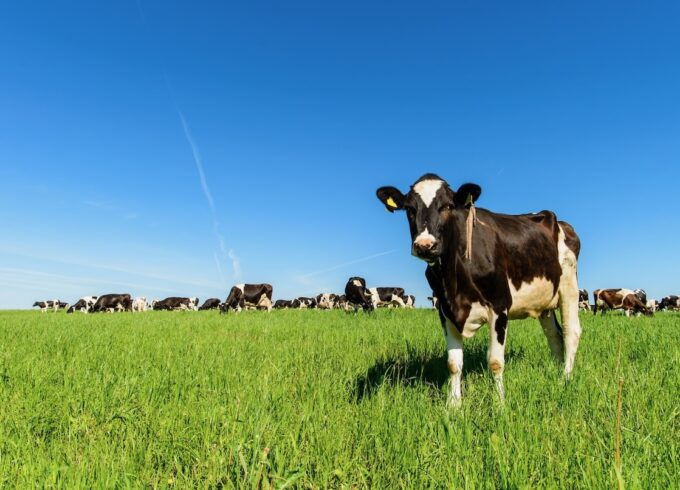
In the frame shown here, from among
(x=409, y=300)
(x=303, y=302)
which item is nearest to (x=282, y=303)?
(x=303, y=302)

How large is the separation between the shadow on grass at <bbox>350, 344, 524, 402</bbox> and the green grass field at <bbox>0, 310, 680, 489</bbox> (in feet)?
0.16

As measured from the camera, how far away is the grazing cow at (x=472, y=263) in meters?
4.73

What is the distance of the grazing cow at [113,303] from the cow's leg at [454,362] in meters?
42.5

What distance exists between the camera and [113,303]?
4234 cm

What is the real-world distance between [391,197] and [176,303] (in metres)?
46.1

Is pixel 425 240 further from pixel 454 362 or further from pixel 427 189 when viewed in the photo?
pixel 454 362

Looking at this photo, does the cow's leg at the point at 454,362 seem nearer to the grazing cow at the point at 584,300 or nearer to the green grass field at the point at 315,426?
the green grass field at the point at 315,426

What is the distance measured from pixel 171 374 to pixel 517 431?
3.85 metres

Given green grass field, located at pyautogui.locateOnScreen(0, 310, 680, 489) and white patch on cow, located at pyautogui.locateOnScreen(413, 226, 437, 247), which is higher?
white patch on cow, located at pyautogui.locateOnScreen(413, 226, 437, 247)

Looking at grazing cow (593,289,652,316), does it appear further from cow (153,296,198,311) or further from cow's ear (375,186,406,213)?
cow (153,296,198,311)

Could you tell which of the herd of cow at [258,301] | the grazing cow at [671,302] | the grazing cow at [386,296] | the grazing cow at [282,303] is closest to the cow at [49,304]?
the herd of cow at [258,301]

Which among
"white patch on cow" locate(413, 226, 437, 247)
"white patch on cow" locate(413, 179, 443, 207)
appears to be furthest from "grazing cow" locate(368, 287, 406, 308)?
"white patch on cow" locate(413, 226, 437, 247)

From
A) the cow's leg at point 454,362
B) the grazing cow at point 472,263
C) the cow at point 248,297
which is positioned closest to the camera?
the cow's leg at point 454,362

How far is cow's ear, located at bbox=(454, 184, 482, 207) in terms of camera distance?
499 cm
